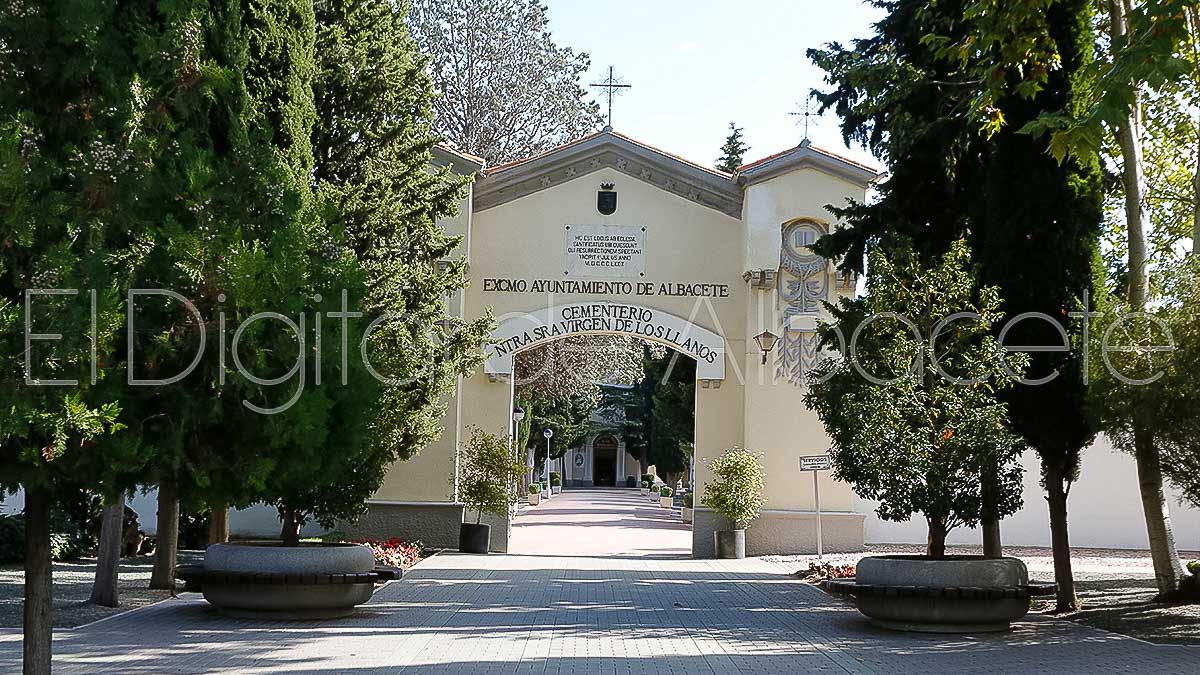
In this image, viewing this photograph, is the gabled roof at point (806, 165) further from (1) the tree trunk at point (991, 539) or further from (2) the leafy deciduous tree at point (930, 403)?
(1) the tree trunk at point (991, 539)

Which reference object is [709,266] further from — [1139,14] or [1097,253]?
[1139,14]

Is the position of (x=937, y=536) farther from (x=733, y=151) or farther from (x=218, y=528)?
(x=733, y=151)

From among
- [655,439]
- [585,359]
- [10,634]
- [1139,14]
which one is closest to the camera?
[1139,14]

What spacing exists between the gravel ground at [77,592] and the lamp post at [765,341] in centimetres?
1102

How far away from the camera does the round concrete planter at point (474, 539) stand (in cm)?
2364

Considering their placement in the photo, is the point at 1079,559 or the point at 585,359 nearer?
the point at 1079,559

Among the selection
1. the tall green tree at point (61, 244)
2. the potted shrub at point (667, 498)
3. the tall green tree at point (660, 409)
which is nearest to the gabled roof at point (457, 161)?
the tall green tree at point (660, 409)

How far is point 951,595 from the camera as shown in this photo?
40.6 feet

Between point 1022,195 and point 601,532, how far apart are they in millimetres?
20593

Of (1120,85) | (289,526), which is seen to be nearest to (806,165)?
(289,526)

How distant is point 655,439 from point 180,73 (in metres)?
48.4

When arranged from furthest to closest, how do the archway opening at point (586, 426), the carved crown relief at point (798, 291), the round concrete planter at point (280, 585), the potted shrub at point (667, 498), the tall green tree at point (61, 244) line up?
the potted shrub at point (667, 498) → the archway opening at point (586, 426) → the carved crown relief at point (798, 291) → the round concrete planter at point (280, 585) → the tall green tree at point (61, 244)

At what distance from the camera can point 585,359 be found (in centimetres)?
3197

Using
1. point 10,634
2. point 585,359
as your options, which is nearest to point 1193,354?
point 10,634
